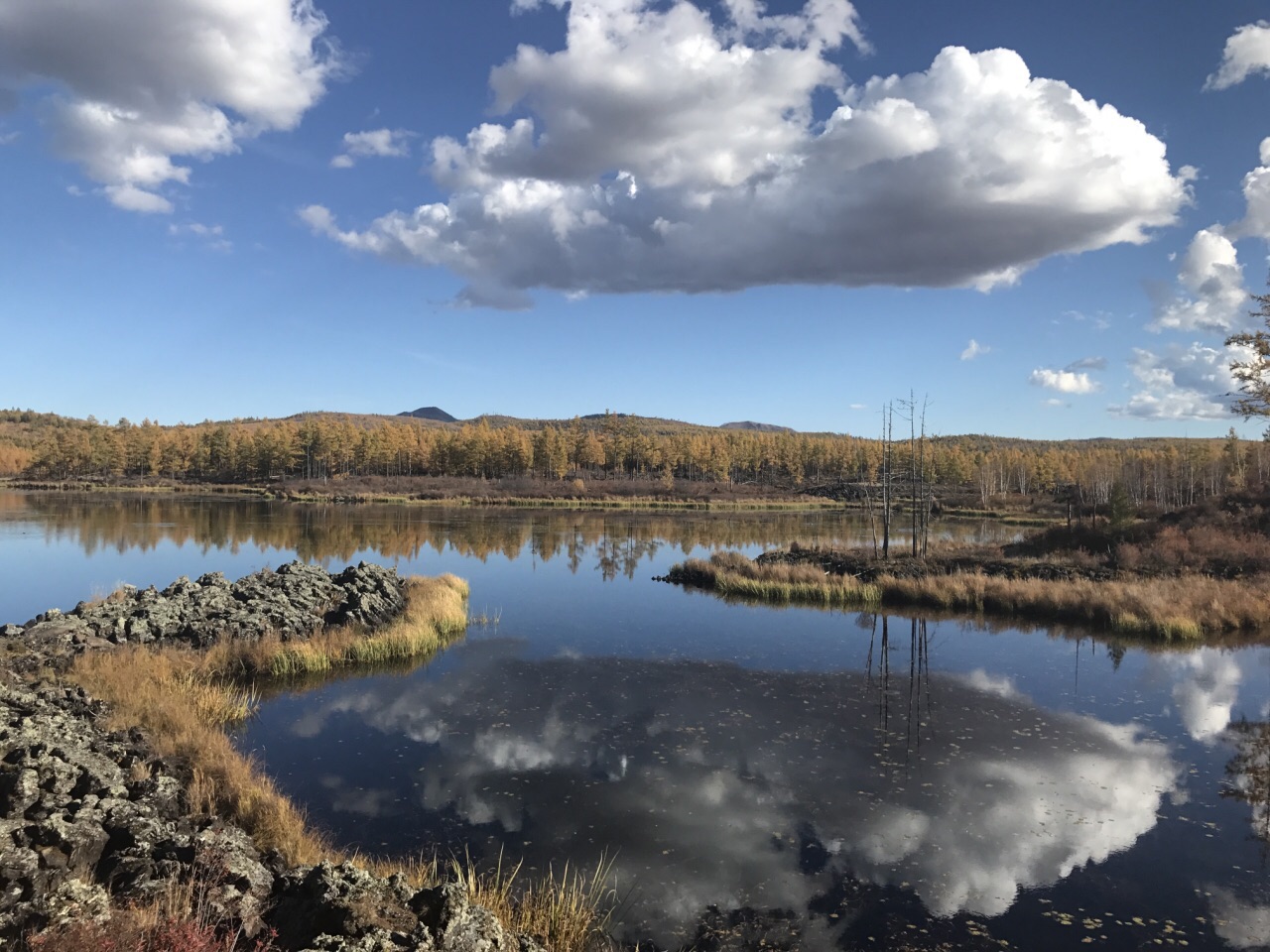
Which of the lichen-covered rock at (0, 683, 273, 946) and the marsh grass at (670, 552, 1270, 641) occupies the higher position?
the lichen-covered rock at (0, 683, 273, 946)

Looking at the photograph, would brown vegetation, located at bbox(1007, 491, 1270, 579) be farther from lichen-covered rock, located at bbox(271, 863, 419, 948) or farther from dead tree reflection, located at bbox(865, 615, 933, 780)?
lichen-covered rock, located at bbox(271, 863, 419, 948)

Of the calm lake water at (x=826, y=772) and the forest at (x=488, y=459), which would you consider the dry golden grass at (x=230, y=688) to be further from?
the forest at (x=488, y=459)

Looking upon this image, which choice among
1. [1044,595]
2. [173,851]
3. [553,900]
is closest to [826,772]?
[553,900]

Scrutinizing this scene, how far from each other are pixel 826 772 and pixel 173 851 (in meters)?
9.20

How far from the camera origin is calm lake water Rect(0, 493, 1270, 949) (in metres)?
8.80

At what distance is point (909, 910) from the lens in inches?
336

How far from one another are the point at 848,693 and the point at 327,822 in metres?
11.5

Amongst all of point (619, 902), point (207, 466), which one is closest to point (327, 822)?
point (619, 902)

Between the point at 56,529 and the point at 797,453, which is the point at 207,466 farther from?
the point at 797,453

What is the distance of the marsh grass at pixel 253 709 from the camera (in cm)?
791

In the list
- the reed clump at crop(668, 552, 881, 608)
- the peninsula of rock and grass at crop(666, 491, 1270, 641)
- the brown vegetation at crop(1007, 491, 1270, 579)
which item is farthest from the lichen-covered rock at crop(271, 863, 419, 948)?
the brown vegetation at crop(1007, 491, 1270, 579)

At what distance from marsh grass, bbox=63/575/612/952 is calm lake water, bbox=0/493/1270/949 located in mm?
655

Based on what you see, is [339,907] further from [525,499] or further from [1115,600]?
[525,499]

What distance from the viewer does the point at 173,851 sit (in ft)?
23.5
